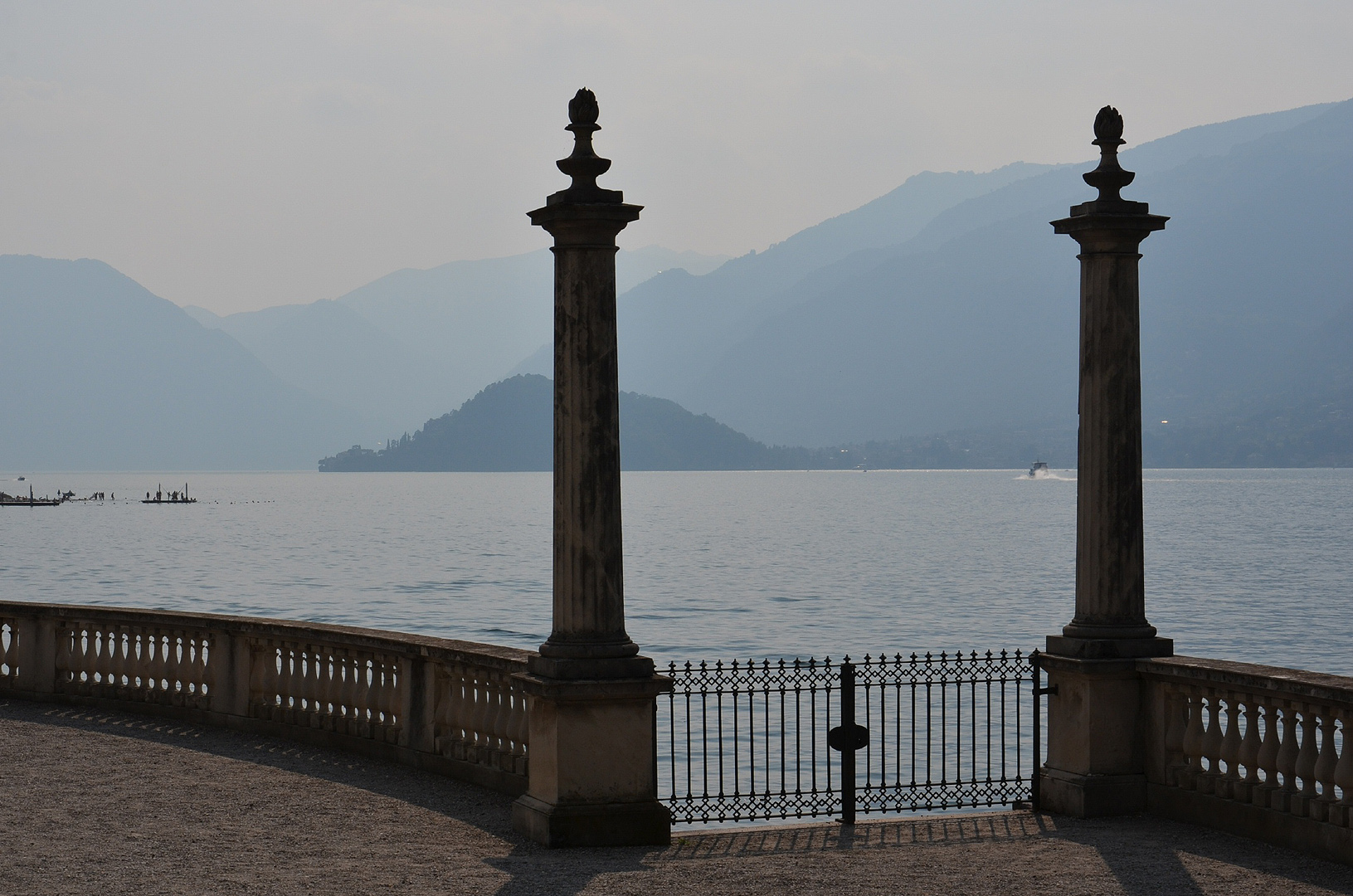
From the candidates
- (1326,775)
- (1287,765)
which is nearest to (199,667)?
(1287,765)

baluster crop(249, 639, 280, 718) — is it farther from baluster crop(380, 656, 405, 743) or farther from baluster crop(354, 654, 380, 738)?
baluster crop(380, 656, 405, 743)

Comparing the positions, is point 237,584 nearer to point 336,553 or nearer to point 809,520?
point 336,553

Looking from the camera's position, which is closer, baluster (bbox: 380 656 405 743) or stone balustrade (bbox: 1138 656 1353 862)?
stone balustrade (bbox: 1138 656 1353 862)

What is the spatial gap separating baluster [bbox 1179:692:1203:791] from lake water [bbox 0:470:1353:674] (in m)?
37.1

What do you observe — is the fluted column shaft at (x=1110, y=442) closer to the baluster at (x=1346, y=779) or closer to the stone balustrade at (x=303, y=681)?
the baluster at (x=1346, y=779)

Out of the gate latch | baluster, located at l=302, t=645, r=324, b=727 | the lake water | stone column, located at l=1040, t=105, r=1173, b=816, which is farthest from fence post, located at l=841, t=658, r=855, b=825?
the lake water

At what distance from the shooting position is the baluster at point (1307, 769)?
9117 mm

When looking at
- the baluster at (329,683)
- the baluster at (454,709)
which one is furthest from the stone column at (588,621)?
the baluster at (329,683)

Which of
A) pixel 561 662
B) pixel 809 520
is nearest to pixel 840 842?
pixel 561 662

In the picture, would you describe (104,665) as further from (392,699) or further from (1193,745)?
(1193,745)

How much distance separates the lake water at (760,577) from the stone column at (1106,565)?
3658cm

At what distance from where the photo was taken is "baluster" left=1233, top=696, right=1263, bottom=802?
9.56 metres

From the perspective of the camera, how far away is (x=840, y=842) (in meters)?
9.85

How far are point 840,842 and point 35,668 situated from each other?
8.99m
